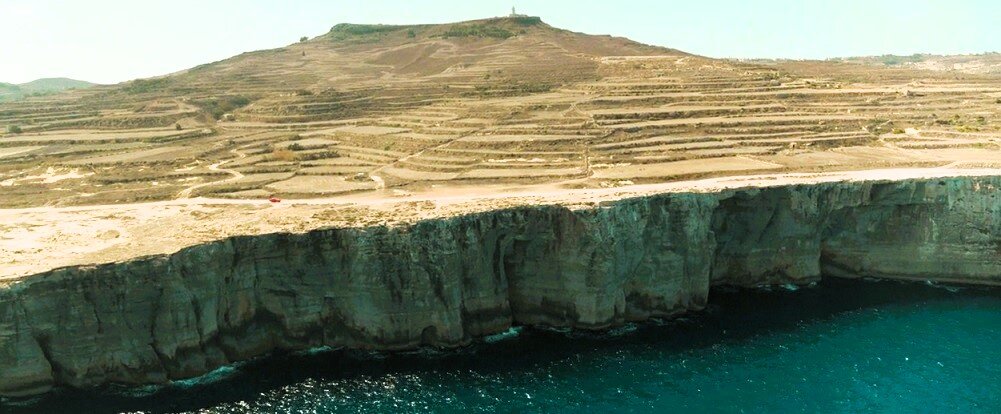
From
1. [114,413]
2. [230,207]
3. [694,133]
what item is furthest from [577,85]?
[114,413]

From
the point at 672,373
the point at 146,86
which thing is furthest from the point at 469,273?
the point at 146,86

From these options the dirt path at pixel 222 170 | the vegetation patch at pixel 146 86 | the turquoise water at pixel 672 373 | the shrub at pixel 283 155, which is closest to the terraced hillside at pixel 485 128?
the shrub at pixel 283 155

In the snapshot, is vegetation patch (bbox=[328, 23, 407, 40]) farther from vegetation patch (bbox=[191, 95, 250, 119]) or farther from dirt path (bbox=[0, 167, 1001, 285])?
Answer: dirt path (bbox=[0, 167, 1001, 285])

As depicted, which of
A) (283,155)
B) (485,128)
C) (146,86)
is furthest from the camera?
(146,86)

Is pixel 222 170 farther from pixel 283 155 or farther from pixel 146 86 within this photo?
pixel 146 86

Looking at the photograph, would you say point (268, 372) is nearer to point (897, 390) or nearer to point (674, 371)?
point (674, 371)

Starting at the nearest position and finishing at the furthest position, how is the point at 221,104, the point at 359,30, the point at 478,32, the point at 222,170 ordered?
the point at 222,170 < the point at 221,104 < the point at 478,32 < the point at 359,30
